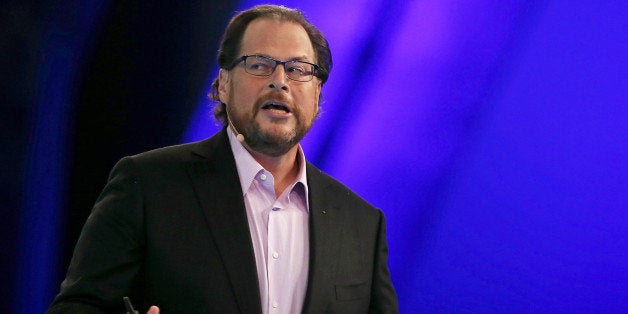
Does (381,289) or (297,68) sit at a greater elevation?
(297,68)

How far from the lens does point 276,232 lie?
5.44 ft

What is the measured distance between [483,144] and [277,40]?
44.1 inches

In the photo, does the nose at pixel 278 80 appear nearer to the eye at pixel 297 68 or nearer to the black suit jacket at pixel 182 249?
the eye at pixel 297 68

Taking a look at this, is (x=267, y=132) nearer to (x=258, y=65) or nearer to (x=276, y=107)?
(x=276, y=107)

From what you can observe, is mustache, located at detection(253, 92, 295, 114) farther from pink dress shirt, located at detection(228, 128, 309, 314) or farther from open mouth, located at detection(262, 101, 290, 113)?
pink dress shirt, located at detection(228, 128, 309, 314)

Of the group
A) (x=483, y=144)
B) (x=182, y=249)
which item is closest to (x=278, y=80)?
(x=182, y=249)

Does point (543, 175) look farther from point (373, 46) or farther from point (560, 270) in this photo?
point (373, 46)

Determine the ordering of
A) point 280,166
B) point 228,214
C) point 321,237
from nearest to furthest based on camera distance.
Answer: point 228,214
point 321,237
point 280,166

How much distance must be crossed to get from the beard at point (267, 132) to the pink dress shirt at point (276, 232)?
0.12ft

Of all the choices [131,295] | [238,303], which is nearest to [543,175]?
[238,303]

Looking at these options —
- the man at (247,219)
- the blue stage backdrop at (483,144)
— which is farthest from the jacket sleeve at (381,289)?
the blue stage backdrop at (483,144)

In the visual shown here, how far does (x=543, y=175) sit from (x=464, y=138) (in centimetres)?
32

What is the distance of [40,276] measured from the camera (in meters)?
2.46

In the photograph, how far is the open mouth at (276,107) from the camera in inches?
67.4
